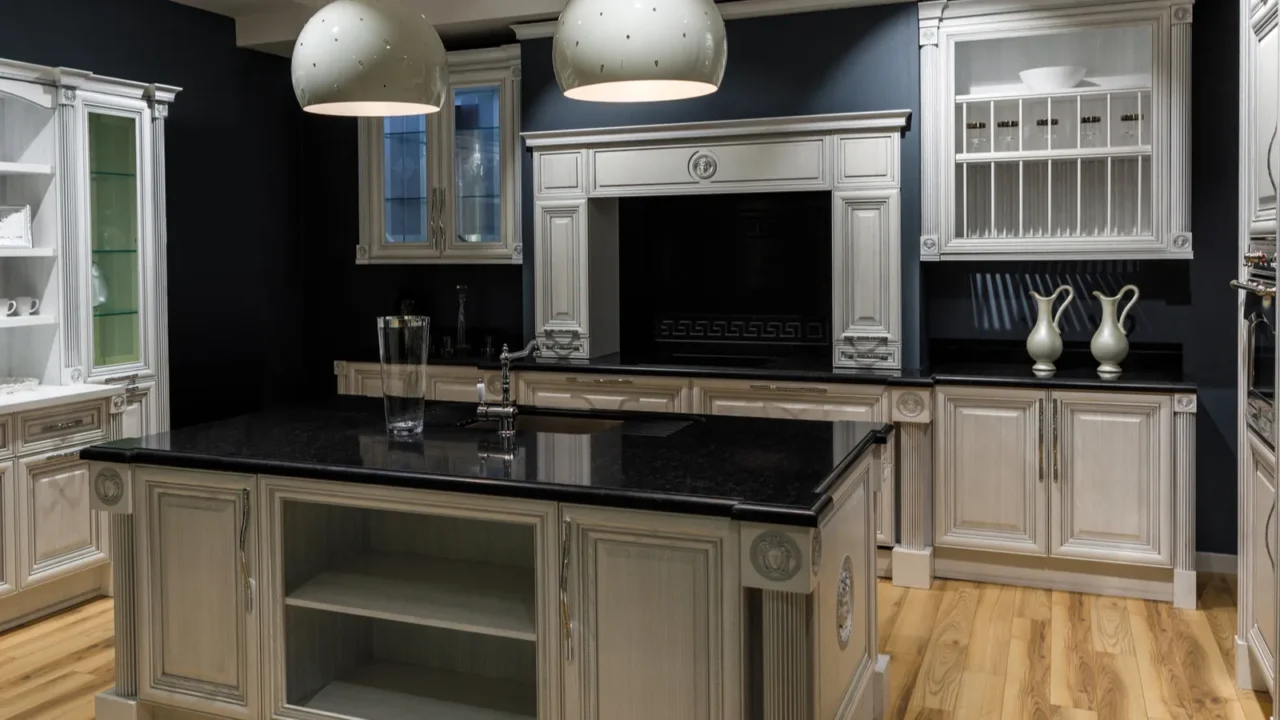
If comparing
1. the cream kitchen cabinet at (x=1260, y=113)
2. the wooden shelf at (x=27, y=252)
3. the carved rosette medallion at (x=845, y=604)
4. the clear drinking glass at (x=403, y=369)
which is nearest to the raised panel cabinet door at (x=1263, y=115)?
the cream kitchen cabinet at (x=1260, y=113)

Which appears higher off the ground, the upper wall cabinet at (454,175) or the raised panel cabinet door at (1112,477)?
the upper wall cabinet at (454,175)

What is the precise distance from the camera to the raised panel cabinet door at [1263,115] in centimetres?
291

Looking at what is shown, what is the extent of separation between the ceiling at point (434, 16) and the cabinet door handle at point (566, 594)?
10.2 feet

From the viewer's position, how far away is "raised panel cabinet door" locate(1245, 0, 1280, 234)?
291cm

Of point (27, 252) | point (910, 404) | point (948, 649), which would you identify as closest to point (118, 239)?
point (27, 252)

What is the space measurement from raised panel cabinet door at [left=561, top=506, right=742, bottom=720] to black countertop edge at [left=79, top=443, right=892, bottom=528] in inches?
2.5

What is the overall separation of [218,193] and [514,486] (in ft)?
12.1

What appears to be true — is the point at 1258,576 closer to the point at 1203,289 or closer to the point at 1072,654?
the point at 1072,654

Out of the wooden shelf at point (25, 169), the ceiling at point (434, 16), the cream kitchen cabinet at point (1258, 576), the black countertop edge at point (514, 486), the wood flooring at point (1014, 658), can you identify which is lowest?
the wood flooring at point (1014, 658)

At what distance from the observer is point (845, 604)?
109 inches

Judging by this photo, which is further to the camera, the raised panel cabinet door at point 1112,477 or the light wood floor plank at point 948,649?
the raised panel cabinet door at point 1112,477

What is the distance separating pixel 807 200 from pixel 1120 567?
82.0 inches

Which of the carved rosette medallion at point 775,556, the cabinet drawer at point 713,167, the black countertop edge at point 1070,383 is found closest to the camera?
the carved rosette medallion at point 775,556

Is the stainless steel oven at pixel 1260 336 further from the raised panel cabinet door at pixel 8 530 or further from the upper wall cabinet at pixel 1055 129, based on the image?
the raised panel cabinet door at pixel 8 530
